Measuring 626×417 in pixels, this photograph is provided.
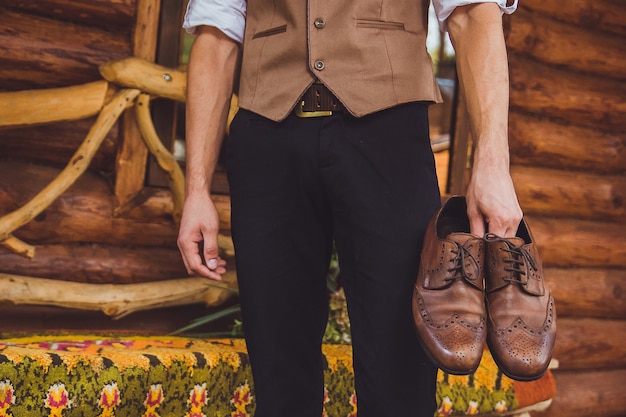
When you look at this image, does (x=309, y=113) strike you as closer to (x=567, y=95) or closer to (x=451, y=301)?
(x=451, y=301)

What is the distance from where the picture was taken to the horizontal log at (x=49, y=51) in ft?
8.56

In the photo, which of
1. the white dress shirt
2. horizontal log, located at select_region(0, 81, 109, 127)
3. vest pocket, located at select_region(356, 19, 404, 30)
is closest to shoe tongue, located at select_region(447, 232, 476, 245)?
vest pocket, located at select_region(356, 19, 404, 30)

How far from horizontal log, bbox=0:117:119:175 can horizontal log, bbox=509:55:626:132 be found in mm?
2094

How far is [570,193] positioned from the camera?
3.88m

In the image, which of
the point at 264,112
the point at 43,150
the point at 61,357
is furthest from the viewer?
the point at 43,150

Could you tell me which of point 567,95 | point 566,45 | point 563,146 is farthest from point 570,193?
point 566,45

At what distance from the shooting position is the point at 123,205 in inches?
111

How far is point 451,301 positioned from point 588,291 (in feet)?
9.93

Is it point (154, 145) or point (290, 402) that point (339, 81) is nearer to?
point (290, 402)

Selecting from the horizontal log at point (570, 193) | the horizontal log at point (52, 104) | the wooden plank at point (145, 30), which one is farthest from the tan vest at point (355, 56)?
the horizontal log at point (570, 193)

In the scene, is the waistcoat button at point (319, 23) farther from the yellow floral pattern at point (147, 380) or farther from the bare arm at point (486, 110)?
the yellow floral pattern at point (147, 380)

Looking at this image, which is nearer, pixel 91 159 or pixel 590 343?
pixel 91 159

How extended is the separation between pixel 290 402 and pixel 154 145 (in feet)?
5.14

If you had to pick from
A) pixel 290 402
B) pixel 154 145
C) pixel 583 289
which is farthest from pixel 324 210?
pixel 583 289
